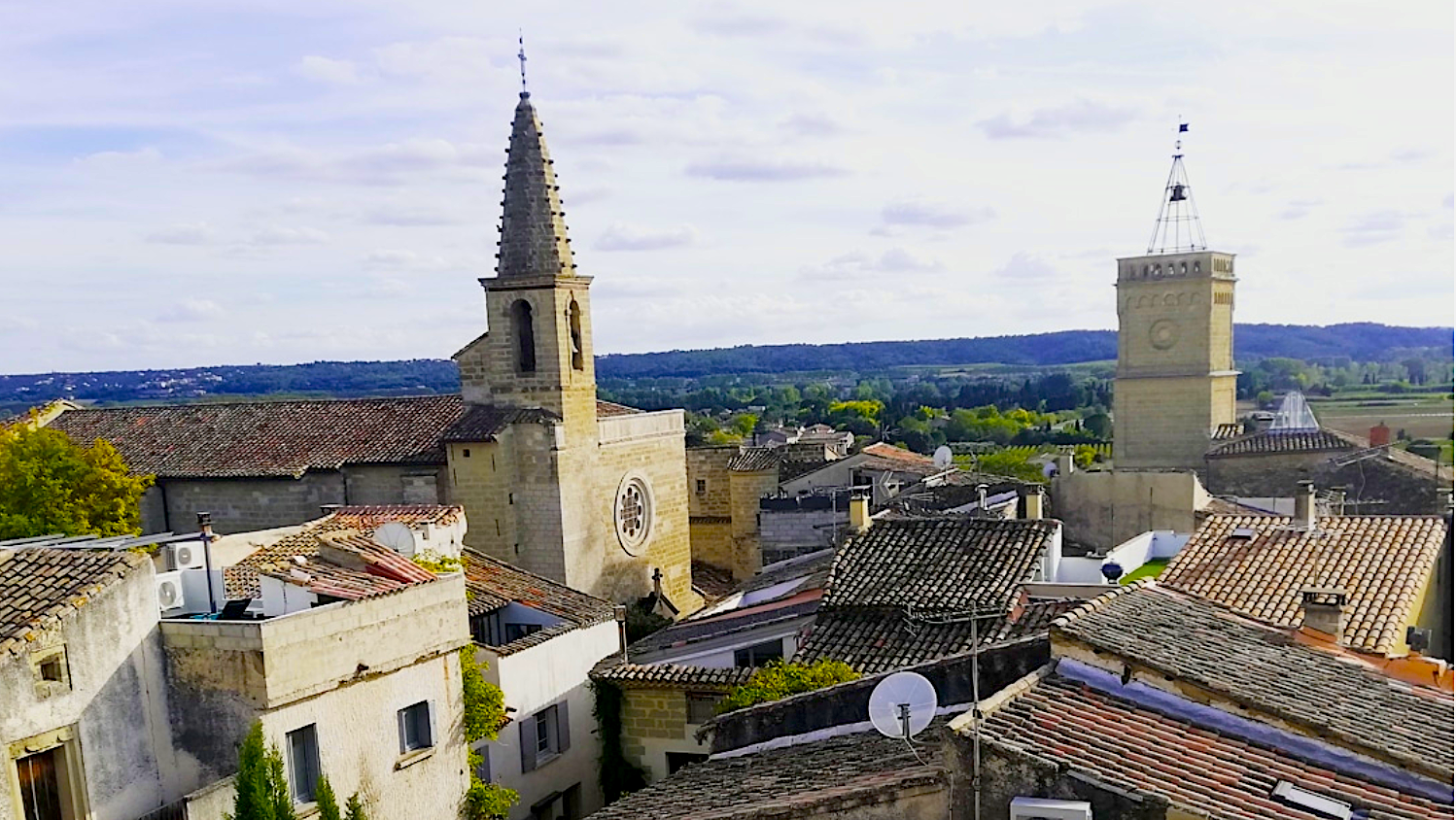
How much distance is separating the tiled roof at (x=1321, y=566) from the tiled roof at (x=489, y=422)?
16497 millimetres

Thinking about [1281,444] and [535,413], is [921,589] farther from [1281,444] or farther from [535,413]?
[1281,444]

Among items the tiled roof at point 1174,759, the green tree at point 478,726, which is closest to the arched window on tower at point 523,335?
the green tree at point 478,726

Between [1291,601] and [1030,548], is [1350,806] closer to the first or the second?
[1291,601]

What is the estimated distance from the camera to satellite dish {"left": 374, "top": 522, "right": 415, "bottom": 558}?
18.1 meters

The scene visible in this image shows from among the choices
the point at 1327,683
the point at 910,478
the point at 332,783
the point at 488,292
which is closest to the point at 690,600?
the point at 910,478

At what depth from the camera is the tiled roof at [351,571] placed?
526 inches

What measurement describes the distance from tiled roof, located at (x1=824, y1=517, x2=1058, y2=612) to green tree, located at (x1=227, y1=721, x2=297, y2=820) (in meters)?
7.49

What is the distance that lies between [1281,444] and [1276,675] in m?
23.6

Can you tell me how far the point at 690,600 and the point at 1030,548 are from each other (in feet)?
62.5

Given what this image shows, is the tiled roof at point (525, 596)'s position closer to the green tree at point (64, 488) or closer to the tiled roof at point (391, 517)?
the tiled roof at point (391, 517)

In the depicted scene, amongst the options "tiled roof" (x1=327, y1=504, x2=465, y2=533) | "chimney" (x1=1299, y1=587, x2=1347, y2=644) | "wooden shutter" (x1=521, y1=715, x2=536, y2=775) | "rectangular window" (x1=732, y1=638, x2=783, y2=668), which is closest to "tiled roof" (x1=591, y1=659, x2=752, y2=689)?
"rectangular window" (x1=732, y1=638, x2=783, y2=668)

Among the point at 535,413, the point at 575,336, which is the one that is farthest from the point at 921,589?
the point at 575,336

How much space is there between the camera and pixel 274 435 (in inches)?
1234

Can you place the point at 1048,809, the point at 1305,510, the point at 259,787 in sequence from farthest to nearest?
the point at 1305,510 → the point at 259,787 → the point at 1048,809
